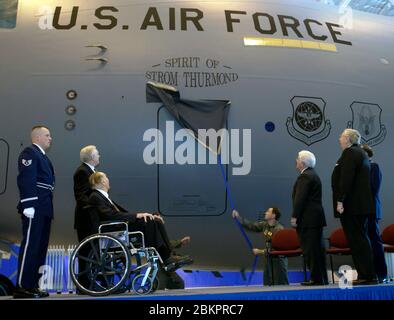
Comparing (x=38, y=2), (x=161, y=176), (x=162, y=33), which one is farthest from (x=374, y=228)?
(x=38, y=2)

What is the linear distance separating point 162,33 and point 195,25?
1.83 feet

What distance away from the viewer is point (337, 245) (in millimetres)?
8641

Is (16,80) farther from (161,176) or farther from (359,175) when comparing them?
(359,175)

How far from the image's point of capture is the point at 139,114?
8.24m

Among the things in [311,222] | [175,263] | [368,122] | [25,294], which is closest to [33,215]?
[25,294]

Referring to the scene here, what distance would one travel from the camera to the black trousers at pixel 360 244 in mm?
6891

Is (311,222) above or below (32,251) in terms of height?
above

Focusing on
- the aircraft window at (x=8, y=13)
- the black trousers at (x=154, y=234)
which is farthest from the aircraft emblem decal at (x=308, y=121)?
the aircraft window at (x=8, y=13)

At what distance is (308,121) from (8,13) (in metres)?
4.90

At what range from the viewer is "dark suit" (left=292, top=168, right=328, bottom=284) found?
7.25 metres

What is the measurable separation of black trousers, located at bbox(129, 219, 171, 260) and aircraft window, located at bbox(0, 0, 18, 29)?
397 cm

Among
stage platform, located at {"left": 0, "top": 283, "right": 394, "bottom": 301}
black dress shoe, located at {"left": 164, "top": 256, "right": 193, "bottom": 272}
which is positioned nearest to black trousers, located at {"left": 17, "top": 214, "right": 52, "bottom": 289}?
stage platform, located at {"left": 0, "top": 283, "right": 394, "bottom": 301}

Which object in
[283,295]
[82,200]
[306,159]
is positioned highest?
[306,159]

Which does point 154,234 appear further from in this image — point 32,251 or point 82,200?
point 32,251
